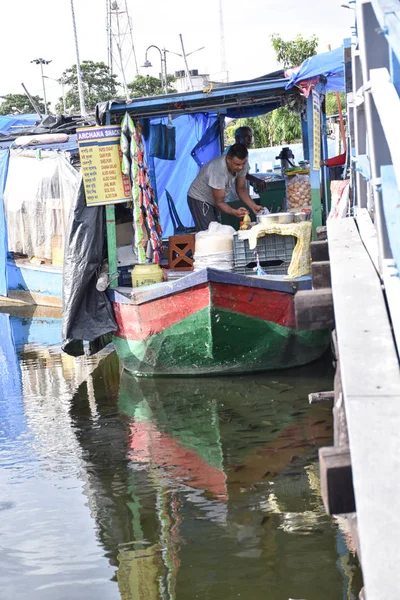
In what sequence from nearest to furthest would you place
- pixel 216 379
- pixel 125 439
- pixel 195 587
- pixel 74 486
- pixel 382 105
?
pixel 382 105, pixel 195 587, pixel 74 486, pixel 125 439, pixel 216 379

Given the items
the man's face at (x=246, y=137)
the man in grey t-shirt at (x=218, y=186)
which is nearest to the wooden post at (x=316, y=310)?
the man in grey t-shirt at (x=218, y=186)

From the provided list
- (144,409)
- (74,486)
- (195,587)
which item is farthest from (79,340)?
(195,587)

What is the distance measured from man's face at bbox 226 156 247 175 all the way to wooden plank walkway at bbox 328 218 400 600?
259 inches

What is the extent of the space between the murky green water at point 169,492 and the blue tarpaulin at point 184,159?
4.75 m

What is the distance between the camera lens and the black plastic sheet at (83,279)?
27.2 ft

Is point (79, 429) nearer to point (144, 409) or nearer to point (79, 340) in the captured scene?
point (144, 409)

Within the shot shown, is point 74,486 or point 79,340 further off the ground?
point 79,340

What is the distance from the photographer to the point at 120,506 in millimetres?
5297

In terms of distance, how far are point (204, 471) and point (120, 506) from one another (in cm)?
77

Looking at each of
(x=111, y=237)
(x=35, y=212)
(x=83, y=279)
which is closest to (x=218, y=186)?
(x=111, y=237)

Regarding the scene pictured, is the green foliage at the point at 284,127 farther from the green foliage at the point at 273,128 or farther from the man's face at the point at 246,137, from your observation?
the man's face at the point at 246,137

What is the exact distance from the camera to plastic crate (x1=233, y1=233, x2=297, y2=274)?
8.18 metres

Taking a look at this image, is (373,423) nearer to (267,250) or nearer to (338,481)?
(338,481)

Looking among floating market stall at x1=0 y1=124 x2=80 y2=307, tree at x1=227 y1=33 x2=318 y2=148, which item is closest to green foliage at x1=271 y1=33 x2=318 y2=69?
tree at x1=227 y1=33 x2=318 y2=148
